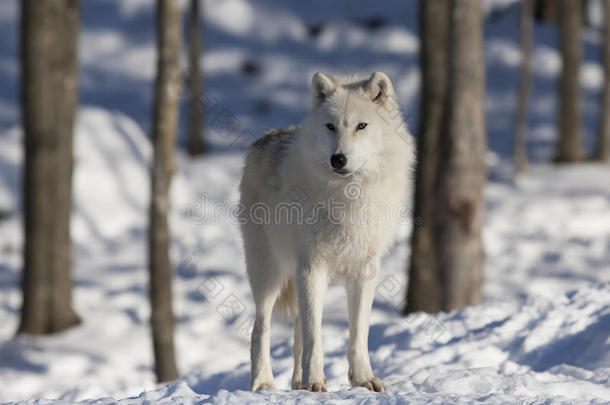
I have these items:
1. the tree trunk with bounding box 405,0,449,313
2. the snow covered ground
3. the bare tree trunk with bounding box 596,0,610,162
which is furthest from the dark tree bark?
the tree trunk with bounding box 405,0,449,313

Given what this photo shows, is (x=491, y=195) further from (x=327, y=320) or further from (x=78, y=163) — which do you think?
(x=78, y=163)

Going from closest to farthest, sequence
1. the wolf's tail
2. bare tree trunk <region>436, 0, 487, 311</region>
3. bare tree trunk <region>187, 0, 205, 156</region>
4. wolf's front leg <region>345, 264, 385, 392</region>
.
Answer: wolf's front leg <region>345, 264, 385, 392</region> < the wolf's tail < bare tree trunk <region>436, 0, 487, 311</region> < bare tree trunk <region>187, 0, 205, 156</region>

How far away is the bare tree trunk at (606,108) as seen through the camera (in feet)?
56.1

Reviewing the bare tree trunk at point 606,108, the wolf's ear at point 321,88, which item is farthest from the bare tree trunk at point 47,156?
the bare tree trunk at point 606,108

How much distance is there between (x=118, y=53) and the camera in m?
25.4

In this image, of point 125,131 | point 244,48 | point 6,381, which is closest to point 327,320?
point 6,381

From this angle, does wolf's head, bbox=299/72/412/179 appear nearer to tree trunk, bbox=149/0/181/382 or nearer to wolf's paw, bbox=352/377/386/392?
wolf's paw, bbox=352/377/386/392

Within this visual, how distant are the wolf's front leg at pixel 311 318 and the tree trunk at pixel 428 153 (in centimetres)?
455

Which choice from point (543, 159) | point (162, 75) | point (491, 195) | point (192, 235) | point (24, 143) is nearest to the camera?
point (162, 75)

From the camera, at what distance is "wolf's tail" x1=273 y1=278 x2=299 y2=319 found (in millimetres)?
5297

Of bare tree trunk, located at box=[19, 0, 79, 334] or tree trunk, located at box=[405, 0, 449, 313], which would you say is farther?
bare tree trunk, located at box=[19, 0, 79, 334]

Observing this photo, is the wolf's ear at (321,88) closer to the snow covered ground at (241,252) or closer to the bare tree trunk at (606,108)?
the snow covered ground at (241,252)

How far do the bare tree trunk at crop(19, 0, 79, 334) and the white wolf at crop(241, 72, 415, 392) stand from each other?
5.39 m

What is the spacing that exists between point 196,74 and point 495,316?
13.5 m
